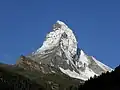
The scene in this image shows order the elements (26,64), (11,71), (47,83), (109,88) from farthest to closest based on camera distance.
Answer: (26,64), (47,83), (11,71), (109,88)

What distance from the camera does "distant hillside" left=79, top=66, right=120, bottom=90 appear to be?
23.8m

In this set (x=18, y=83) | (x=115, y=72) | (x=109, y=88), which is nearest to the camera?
(x=109, y=88)

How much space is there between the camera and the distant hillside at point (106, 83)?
77.9 feet

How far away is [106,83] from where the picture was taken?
24.3 m

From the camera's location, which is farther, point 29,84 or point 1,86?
point 29,84

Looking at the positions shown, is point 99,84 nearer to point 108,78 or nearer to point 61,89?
point 108,78

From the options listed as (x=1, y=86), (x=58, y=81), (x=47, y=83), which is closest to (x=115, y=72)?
(x=1, y=86)

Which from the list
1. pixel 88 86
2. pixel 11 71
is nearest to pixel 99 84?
pixel 88 86

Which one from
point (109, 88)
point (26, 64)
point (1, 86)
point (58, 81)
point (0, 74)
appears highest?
point (26, 64)

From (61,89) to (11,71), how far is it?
21.7 meters

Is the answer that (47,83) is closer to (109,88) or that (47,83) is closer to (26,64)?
(26,64)

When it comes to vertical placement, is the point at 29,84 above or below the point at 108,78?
above

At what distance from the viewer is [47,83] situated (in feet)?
388

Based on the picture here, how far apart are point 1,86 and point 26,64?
84.3 m
